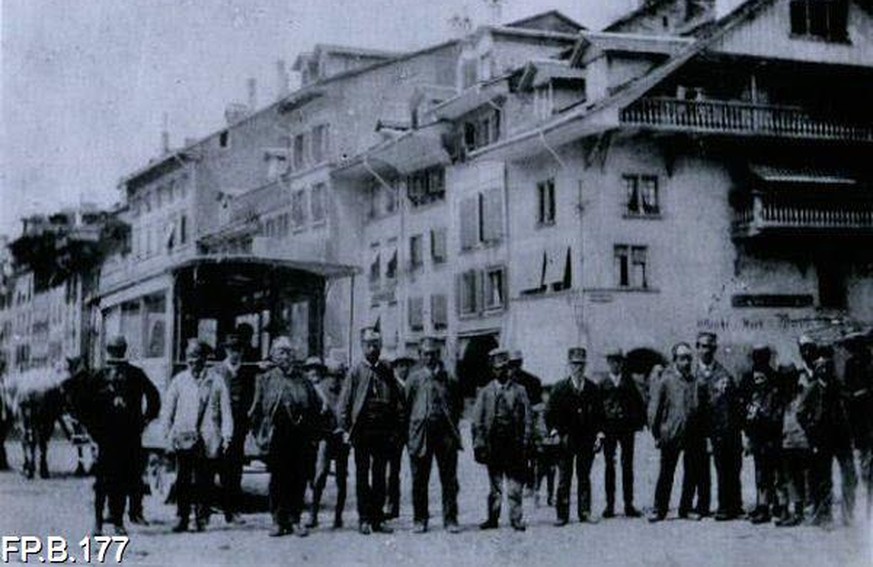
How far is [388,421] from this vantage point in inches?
378

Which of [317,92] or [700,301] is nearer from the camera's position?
[700,301]

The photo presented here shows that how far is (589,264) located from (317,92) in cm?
1294

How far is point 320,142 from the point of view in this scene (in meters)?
35.3

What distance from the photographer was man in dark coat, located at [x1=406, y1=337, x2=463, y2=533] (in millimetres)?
9523

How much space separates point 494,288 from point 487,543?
62.5 ft

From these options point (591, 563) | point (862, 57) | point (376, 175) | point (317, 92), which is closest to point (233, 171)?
point (317, 92)

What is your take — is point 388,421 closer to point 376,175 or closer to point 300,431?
point 300,431

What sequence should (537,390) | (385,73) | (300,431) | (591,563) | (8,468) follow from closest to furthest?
1. (591,563)
2. (300,431)
3. (537,390)
4. (8,468)
5. (385,73)

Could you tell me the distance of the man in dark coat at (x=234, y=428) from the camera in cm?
1048

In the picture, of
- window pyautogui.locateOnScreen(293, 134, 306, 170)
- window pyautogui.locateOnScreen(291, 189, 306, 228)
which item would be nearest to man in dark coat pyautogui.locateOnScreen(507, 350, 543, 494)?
window pyautogui.locateOnScreen(291, 189, 306, 228)

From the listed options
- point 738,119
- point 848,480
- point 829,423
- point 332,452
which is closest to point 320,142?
point 738,119

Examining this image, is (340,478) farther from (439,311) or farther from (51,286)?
(439,311)

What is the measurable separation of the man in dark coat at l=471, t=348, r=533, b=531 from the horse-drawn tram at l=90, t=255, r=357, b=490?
418cm

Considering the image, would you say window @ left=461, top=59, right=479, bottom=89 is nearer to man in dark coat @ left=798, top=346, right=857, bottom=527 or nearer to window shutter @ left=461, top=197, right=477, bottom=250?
window shutter @ left=461, top=197, right=477, bottom=250
